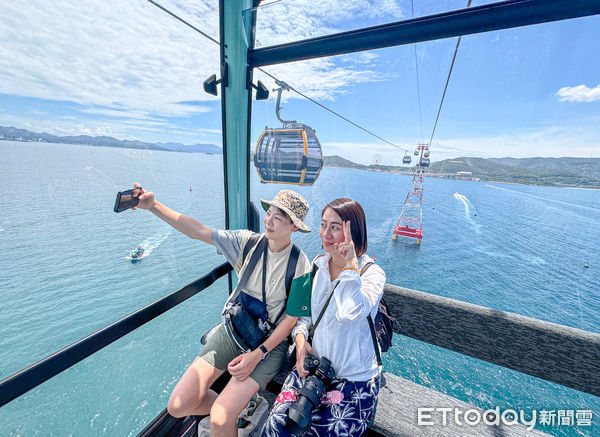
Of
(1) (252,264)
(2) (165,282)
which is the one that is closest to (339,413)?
(1) (252,264)

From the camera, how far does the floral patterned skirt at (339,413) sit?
1.16m

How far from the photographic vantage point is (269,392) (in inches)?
65.9

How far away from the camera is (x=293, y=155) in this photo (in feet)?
12.8

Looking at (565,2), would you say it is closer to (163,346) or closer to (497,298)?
(163,346)

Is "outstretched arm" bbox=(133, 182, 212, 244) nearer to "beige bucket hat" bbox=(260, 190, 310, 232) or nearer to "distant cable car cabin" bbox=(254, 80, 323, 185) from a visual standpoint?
"beige bucket hat" bbox=(260, 190, 310, 232)

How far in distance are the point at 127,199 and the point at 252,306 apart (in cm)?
96

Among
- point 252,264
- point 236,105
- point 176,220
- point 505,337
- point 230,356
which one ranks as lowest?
point 230,356

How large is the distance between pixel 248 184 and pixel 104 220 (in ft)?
124

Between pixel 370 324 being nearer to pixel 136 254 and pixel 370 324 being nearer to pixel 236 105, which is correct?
pixel 236 105

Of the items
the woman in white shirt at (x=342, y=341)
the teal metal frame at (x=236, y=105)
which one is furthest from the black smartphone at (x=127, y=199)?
the woman in white shirt at (x=342, y=341)

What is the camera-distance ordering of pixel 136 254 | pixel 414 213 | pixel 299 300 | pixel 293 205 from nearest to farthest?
pixel 299 300 < pixel 293 205 < pixel 136 254 < pixel 414 213

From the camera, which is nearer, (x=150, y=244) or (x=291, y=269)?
(x=291, y=269)

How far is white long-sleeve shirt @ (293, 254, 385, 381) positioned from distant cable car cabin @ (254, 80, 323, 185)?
2349 millimetres

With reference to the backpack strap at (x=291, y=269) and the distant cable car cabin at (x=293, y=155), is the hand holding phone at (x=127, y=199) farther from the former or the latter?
the distant cable car cabin at (x=293, y=155)
